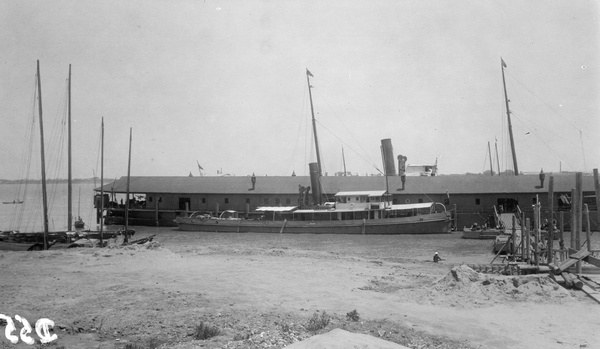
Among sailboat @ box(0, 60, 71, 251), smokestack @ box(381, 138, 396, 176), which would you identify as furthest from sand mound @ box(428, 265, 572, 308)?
smokestack @ box(381, 138, 396, 176)

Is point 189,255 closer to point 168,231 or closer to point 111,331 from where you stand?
point 111,331

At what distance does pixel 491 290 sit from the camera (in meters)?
15.4

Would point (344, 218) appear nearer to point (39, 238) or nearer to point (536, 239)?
point (39, 238)

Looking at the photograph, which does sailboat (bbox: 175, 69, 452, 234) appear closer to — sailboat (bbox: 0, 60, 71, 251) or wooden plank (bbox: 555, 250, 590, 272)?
sailboat (bbox: 0, 60, 71, 251)

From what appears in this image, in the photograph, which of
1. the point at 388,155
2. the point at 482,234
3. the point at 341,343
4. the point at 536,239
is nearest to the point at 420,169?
the point at 388,155

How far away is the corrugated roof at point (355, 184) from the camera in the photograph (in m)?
45.0

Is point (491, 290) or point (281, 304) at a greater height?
point (491, 290)

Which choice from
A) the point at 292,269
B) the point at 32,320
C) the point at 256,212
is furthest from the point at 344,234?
the point at 32,320

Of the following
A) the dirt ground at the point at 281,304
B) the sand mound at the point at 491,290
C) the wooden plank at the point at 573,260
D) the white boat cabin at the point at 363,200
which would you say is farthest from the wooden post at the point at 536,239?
the white boat cabin at the point at 363,200

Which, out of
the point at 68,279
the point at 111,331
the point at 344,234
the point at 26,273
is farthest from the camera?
the point at 344,234

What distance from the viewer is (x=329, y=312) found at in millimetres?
13469

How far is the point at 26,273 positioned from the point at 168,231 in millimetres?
28063

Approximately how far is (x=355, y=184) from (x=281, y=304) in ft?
120

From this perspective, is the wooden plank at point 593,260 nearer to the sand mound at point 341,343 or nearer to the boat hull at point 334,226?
the sand mound at point 341,343
